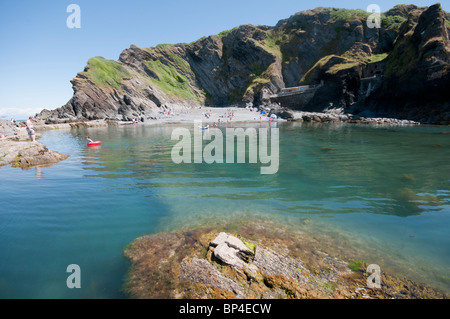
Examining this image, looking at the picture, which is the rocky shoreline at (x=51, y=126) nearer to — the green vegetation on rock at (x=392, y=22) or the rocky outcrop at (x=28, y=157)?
the rocky outcrop at (x=28, y=157)

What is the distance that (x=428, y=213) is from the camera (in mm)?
8008

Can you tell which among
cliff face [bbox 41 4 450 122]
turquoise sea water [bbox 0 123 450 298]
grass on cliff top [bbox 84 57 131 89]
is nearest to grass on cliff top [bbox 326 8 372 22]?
cliff face [bbox 41 4 450 122]

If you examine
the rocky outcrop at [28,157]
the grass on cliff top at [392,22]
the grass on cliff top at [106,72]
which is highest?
the grass on cliff top at [392,22]

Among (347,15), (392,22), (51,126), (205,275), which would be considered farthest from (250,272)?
(347,15)

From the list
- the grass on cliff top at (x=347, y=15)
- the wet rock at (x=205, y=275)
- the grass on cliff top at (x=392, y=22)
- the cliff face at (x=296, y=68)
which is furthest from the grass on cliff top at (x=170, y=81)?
the wet rock at (x=205, y=275)

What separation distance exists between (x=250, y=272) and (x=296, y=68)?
397 ft

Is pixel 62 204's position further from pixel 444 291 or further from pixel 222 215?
pixel 444 291

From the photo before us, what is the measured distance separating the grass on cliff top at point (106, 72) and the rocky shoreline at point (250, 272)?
298 ft

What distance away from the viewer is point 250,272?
489 centimetres

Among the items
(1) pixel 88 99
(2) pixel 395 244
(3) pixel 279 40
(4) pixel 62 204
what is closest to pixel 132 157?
Answer: (4) pixel 62 204

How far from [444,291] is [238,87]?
417 feet

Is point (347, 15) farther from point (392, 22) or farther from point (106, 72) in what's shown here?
point (106, 72)

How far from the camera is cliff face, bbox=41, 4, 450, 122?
4744 centimetres

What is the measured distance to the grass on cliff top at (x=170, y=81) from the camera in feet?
354
